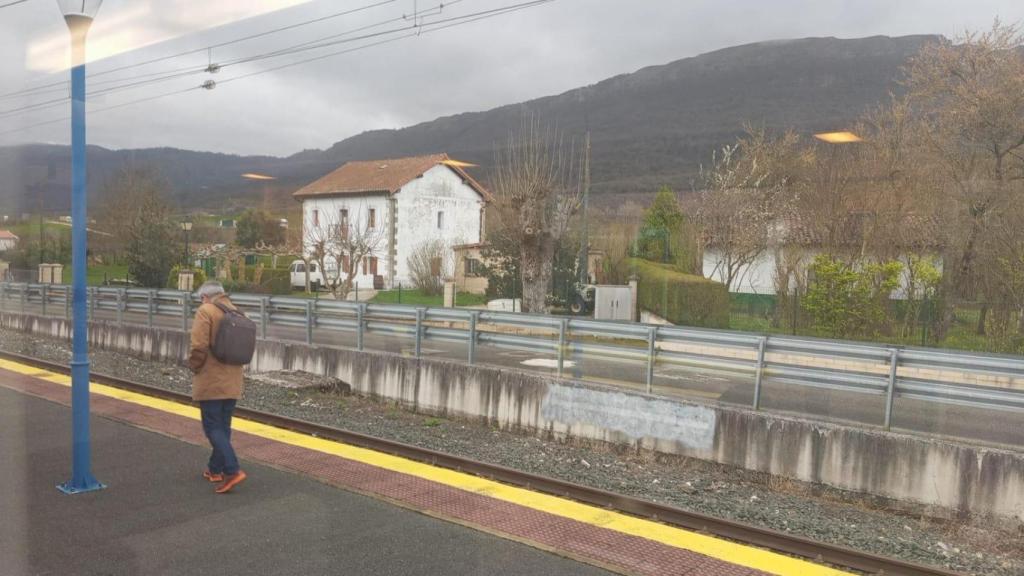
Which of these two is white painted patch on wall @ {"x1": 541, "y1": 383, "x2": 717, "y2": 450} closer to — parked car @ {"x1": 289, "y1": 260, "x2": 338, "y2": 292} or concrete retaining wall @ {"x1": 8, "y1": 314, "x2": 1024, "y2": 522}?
concrete retaining wall @ {"x1": 8, "y1": 314, "x2": 1024, "y2": 522}

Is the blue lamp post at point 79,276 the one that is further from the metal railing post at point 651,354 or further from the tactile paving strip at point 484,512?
the metal railing post at point 651,354

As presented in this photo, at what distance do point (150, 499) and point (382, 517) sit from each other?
2035mm

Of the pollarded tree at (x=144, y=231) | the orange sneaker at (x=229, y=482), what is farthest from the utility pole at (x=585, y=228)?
the orange sneaker at (x=229, y=482)

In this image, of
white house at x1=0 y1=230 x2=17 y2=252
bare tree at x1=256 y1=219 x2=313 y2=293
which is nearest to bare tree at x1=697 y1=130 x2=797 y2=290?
white house at x1=0 y1=230 x2=17 y2=252

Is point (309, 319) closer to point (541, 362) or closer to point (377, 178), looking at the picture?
point (541, 362)

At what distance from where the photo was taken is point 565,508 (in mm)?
6719

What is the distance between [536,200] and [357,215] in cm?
1829

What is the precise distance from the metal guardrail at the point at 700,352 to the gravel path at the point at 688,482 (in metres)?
1.04

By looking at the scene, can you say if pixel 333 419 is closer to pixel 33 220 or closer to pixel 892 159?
pixel 33 220

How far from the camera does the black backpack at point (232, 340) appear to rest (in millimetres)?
6406

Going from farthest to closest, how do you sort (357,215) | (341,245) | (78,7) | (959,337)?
(357,215) → (341,245) → (959,337) → (78,7)

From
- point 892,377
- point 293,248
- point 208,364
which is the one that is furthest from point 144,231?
point 892,377

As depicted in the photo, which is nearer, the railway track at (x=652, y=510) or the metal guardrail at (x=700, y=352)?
the railway track at (x=652, y=510)

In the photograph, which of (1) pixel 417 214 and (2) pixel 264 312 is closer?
(2) pixel 264 312
